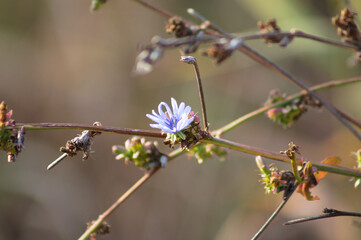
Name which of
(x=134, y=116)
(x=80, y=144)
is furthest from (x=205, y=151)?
(x=134, y=116)

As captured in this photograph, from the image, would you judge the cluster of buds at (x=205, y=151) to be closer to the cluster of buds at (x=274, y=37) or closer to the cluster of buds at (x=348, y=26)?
the cluster of buds at (x=274, y=37)

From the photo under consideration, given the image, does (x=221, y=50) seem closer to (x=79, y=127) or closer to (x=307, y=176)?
(x=307, y=176)

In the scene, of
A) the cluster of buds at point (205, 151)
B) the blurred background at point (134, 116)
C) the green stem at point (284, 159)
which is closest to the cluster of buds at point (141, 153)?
the cluster of buds at point (205, 151)

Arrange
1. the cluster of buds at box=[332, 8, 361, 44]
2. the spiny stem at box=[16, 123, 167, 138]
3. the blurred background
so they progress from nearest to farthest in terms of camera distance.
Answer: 1. the spiny stem at box=[16, 123, 167, 138]
2. the cluster of buds at box=[332, 8, 361, 44]
3. the blurred background

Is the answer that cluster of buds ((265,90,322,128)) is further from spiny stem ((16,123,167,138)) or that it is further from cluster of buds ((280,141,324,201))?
spiny stem ((16,123,167,138))

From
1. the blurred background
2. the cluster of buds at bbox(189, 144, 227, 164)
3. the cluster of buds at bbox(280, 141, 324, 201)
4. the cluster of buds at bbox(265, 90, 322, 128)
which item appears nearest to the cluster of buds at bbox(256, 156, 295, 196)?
the cluster of buds at bbox(280, 141, 324, 201)

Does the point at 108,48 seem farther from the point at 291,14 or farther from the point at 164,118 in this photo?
the point at 164,118
